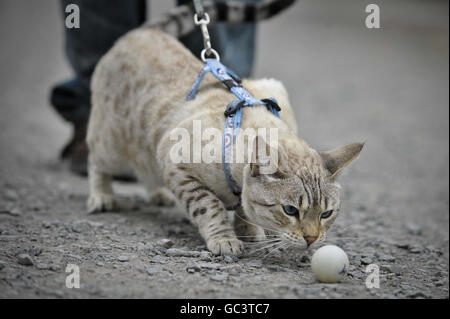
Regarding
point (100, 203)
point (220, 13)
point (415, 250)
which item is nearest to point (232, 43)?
point (220, 13)

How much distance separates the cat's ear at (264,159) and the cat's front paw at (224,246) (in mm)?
553

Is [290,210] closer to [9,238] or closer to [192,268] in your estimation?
[192,268]

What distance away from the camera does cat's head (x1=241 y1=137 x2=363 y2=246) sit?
9.59ft

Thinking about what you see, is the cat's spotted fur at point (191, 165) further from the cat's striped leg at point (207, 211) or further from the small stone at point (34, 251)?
the small stone at point (34, 251)

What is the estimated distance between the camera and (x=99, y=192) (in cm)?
442

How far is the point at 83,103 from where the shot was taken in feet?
18.1

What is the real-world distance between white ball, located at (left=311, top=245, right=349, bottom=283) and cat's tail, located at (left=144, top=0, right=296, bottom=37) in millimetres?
2473

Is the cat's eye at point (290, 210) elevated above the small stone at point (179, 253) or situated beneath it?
elevated above

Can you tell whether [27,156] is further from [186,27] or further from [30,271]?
[30,271]

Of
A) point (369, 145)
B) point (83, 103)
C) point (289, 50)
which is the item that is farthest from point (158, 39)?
point (289, 50)

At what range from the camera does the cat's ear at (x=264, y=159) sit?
290 centimetres

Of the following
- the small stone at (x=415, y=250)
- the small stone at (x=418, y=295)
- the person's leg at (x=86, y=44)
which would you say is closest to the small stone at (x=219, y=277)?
the small stone at (x=418, y=295)

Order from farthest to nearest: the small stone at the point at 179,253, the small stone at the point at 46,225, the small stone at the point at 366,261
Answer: the small stone at the point at 46,225 → the small stone at the point at 366,261 → the small stone at the point at 179,253

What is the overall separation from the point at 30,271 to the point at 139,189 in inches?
105
